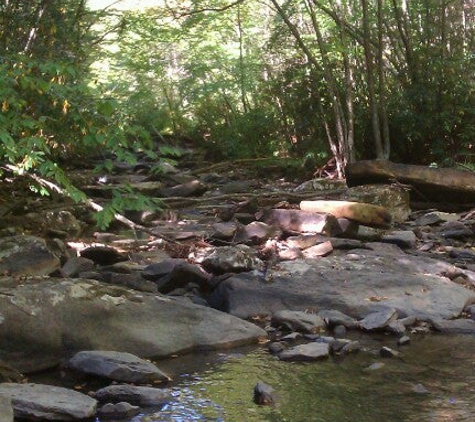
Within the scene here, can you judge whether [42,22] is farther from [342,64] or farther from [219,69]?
[219,69]

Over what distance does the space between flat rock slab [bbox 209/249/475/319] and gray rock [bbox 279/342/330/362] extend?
915 mm

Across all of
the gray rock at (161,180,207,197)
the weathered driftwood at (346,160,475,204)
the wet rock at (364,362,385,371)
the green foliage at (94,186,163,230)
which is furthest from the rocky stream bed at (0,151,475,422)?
the gray rock at (161,180,207,197)

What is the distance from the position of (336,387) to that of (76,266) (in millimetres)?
2980

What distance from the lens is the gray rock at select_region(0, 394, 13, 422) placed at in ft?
9.30

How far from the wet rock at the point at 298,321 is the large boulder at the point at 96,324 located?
9.7 inches

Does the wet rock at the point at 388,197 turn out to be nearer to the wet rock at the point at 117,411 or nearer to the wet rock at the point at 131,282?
the wet rock at the point at 131,282

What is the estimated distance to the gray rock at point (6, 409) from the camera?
2.84 metres

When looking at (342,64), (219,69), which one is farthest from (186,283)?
(219,69)

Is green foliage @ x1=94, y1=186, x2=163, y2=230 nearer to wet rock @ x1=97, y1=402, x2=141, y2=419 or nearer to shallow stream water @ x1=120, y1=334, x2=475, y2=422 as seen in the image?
shallow stream water @ x1=120, y1=334, x2=475, y2=422

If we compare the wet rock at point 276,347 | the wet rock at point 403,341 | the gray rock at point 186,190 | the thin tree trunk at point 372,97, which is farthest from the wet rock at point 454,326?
the thin tree trunk at point 372,97

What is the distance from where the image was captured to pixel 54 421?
316cm

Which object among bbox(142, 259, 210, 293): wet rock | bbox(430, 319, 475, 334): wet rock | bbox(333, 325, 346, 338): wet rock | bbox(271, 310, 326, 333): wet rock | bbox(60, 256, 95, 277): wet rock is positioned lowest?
bbox(430, 319, 475, 334): wet rock

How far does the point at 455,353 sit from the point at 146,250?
3.66 meters

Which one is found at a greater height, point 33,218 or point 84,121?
point 84,121
